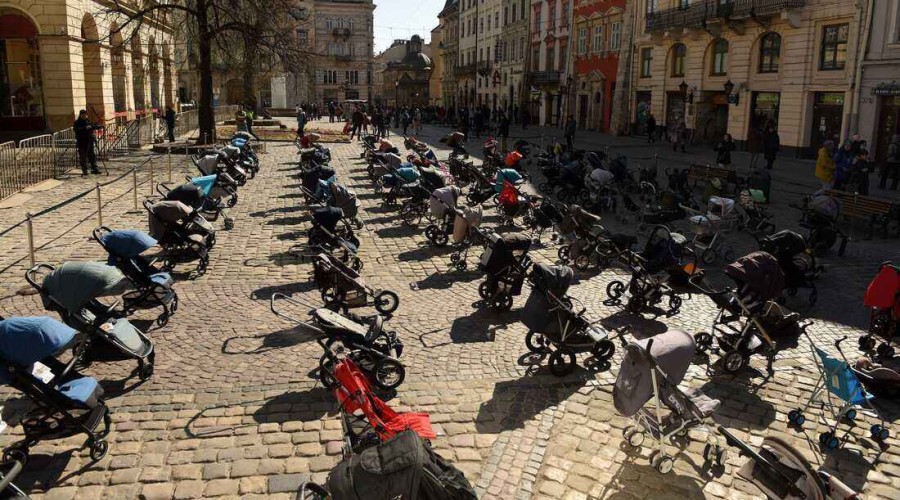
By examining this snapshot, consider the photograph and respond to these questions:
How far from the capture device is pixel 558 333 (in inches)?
298

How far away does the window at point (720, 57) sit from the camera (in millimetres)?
33531

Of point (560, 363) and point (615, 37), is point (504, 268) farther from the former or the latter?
point (615, 37)

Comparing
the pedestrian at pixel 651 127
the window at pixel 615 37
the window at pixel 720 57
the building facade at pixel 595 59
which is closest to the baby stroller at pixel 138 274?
the window at pixel 720 57

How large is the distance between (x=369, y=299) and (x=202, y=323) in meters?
2.22

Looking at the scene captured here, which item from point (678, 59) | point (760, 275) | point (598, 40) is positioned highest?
point (598, 40)

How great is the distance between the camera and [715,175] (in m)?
18.4

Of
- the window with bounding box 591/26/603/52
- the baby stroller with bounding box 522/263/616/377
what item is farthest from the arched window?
the baby stroller with bounding box 522/263/616/377

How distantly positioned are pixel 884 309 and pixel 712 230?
13.6 feet

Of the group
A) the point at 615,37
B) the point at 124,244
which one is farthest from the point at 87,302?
the point at 615,37

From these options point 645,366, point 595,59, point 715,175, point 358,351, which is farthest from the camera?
point 595,59

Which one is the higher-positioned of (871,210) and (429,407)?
(871,210)

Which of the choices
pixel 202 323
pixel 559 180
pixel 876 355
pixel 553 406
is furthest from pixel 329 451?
pixel 559 180

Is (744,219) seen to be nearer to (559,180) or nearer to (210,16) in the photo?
(559,180)

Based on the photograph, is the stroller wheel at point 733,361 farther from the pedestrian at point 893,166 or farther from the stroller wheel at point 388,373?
the pedestrian at point 893,166
